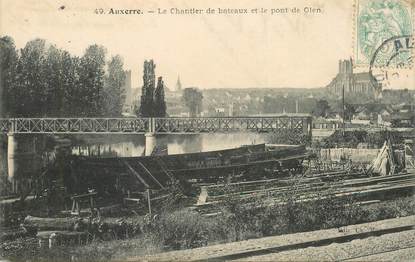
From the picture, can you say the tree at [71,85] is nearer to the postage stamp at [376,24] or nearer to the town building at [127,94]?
the town building at [127,94]

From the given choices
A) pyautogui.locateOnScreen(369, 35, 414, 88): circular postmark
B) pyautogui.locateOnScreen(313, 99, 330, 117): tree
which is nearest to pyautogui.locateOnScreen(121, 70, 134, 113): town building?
pyautogui.locateOnScreen(313, 99, 330, 117): tree

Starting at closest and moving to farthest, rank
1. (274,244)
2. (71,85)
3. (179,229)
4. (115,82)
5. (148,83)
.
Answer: (274,244), (179,229), (148,83), (115,82), (71,85)

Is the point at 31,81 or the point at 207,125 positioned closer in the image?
the point at 31,81

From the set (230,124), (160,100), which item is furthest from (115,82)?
(230,124)

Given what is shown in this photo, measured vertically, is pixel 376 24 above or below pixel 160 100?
above

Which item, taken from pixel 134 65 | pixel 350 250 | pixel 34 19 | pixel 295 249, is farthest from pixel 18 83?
pixel 350 250

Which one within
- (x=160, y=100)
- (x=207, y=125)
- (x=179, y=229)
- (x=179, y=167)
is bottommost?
(x=179, y=229)

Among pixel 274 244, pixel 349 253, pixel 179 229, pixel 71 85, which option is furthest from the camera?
pixel 71 85

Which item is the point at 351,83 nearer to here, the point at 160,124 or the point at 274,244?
the point at 274,244

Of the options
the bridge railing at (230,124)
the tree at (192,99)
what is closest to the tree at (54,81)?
the bridge railing at (230,124)
